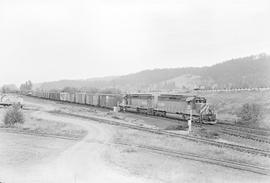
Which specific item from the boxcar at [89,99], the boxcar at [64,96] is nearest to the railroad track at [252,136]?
the boxcar at [89,99]

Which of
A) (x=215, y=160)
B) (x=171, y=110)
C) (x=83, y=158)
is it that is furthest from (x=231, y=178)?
(x=171, y=110)

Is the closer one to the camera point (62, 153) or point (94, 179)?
point (94, 179)

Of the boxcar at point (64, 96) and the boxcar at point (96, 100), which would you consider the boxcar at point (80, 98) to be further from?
the boxcar at point (96, 100)

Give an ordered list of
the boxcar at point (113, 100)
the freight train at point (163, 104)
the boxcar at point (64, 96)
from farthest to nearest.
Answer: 1. the boxcar at point (64, 96)
2. the boxcar at point (113, 100)
3. the freight train at point (163, 104)

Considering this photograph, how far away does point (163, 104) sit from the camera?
35.9 meters

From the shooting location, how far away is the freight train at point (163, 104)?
3077 cm

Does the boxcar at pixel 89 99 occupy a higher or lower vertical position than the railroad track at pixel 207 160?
higher

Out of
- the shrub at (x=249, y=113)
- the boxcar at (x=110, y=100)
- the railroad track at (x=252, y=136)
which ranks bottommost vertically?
the railroad track at (x=252, y=136)

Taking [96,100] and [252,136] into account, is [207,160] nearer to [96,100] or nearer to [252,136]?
[252,136]

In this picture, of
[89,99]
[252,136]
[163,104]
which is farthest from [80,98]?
[252,136]

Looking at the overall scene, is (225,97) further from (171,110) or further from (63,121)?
(63,121)

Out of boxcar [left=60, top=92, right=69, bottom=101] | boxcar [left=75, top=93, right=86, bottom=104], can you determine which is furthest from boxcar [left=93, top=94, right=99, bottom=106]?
boxcar [left=60, top=92, right=69, bottom=101]

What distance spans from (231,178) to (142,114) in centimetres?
2734

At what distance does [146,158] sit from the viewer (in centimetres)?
1662
